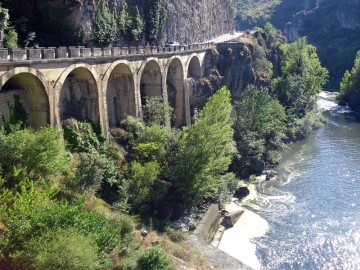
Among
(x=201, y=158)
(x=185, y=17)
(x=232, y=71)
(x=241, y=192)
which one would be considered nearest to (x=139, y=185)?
(x=201, y=158)

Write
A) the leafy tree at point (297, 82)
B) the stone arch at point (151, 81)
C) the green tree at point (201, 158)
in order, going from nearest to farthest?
the green tree at point (201, 158), the stone arch at point (151, 81), the leafy tree at point (297, 82)

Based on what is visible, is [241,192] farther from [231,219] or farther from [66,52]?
[66,52]

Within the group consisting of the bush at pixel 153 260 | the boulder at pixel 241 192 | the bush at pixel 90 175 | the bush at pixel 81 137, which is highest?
the bush at pixel 81 137

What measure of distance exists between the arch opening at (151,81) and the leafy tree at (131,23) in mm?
5033

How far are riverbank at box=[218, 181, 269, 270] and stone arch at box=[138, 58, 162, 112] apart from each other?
51.1 ft

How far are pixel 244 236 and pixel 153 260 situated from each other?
602 inches

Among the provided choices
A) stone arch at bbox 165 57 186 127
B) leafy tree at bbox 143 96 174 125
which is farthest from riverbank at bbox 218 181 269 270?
stone arch at bbox 165 57 186 127

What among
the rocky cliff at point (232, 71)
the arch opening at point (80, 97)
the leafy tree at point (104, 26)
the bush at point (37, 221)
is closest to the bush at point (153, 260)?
the bush at point (37, 221)

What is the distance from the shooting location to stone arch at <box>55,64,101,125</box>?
118 feet

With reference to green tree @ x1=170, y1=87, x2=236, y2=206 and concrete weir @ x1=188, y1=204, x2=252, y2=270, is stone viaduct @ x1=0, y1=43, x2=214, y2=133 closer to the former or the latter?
green tree @ x1=170, y1=87, x2=236, y2=206

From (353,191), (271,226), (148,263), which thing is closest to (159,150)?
(271,226)

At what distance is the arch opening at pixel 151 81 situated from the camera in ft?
159

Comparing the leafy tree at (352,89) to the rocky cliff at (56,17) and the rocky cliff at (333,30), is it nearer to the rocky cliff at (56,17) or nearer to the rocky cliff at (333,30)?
the rocky cliff at (333,30)

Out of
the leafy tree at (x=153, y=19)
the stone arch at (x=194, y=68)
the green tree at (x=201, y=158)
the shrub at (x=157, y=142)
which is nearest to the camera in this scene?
the green tree at (x=201, y=158)
